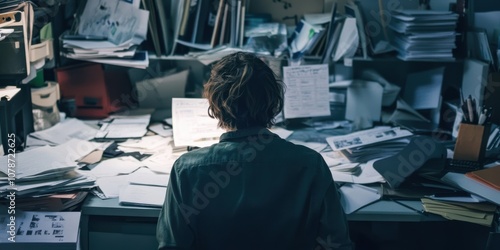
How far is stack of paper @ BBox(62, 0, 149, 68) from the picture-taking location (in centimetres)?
239

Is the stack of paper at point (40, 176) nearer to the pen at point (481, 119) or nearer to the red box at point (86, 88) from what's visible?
the red box at point (86, 88)

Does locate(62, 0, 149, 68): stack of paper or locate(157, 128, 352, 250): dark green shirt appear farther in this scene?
locate(62, 0, 149, 68): stack of paper

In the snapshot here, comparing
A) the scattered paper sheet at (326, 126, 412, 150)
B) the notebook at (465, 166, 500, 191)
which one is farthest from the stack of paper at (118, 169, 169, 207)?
the notebook at (465, 166, 500, 191)

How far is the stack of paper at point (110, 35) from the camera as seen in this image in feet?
7.85

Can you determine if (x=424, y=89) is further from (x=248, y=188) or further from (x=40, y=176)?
(x=40, y=176)

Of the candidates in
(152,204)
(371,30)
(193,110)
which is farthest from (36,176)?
(371,30)

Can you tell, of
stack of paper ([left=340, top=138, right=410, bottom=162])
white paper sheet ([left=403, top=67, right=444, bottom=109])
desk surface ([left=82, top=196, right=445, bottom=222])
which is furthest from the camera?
white paper sheet ([left=403, top=67, right=444, bottom=109])

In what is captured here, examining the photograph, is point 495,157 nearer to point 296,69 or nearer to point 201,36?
point 296,69

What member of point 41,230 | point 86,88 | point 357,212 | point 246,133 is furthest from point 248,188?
point 86,88

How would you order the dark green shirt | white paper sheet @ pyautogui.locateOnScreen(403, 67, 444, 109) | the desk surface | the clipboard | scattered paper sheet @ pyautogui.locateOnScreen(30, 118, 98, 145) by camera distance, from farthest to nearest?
white paper sheet @ pyautogui.locateOnScreen(403, 67, 444, 109), scattered paper sheet @ pyautogui.locateOnScreen(30, 118, 98, 145), the clipboard, the desk surface, the dark green shirt

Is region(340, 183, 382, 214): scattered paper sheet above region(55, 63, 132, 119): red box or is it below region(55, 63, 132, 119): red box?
below

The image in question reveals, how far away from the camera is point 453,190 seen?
181 cm

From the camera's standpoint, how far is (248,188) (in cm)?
141

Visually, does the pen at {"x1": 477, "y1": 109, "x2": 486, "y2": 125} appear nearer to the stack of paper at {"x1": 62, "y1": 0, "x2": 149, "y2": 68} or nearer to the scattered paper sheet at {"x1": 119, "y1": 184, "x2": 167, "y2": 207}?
the scattered paper sheet at {"x1": 119, "y1": 184, "x2": 167, "y2": 207}
